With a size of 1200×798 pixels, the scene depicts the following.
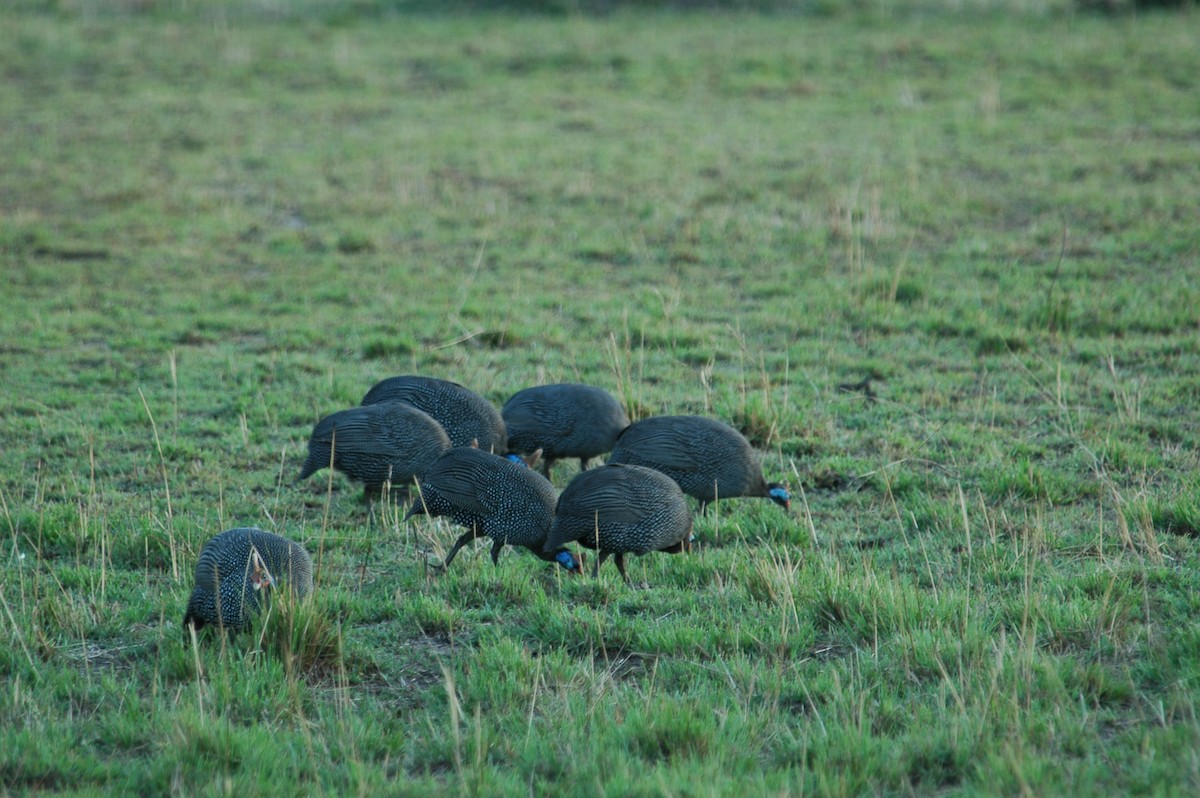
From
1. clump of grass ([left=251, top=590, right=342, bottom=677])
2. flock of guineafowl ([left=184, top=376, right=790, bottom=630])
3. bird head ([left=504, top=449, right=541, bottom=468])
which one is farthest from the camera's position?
bird head ([left=504, top=449, right=541, bottom=468])

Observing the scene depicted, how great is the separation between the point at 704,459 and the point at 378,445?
1440 millimetres

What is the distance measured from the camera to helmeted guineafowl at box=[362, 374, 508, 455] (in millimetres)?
5922

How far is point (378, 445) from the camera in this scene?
553cm

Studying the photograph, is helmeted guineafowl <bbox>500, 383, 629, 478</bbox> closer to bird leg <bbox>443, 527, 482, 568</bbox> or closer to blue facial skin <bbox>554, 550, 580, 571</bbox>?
bird leg <bbox>443, 527, 482, 568</bbox>

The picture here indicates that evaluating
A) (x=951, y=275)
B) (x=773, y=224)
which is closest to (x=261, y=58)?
(x=773, y=224)

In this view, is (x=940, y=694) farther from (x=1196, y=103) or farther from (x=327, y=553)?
(x=1196, y=103)

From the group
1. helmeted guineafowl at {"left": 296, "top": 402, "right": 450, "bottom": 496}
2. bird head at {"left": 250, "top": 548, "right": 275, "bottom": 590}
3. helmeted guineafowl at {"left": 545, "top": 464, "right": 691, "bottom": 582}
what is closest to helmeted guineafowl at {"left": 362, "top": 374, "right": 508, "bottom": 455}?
helmeted guineafowl at {"left": 296, "top": 402, "right": 450, "bottom": 496}

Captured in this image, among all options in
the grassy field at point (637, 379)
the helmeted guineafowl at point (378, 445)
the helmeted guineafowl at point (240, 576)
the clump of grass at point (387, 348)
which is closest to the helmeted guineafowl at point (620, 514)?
the grassy field at point (637, 379)

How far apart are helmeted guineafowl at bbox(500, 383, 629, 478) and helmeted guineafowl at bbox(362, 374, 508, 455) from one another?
12 cm

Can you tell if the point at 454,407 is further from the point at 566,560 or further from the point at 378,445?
the point at 566,560

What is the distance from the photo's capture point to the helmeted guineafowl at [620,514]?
4883 mm

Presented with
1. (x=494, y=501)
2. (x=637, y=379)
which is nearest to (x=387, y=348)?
(x=637, y=379)

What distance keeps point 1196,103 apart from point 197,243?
Result: 1023cm

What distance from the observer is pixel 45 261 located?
32.3 feet
